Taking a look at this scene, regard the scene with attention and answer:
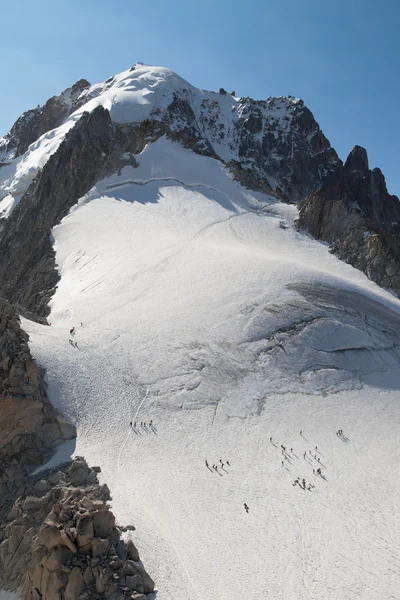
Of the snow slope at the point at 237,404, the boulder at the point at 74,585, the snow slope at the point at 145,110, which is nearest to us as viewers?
the boulder at the point at 74,585

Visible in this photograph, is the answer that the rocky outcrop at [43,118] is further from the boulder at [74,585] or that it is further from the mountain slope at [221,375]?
the boulder at [74,585]

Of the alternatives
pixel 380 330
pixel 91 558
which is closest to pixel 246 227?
pixel 380 330

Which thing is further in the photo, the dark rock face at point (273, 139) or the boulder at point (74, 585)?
the dark rock face at point (273, 139)

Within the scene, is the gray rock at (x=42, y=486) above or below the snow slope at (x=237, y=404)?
below

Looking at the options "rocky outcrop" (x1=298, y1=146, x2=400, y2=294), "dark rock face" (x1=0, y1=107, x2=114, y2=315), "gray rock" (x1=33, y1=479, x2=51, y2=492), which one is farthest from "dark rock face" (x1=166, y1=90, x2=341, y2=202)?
"gray rock" (x1=33, y1=479, x2=51, y2=492)

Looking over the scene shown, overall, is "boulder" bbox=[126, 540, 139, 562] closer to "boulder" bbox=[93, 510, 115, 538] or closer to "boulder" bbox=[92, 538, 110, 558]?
"boulder" bbox=[93, 510, 115, 538]

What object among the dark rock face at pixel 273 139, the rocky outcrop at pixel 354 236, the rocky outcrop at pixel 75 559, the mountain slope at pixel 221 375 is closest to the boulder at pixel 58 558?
the rocky outcrop at pixel 75 559

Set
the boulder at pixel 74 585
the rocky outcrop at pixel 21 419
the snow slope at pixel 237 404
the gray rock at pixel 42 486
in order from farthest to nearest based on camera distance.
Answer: the rocky outcrop at pixel 21 419, the gray rock at pixel 42 486, the snow slope at pixel 237 404, the boulder at pixel 74 585
